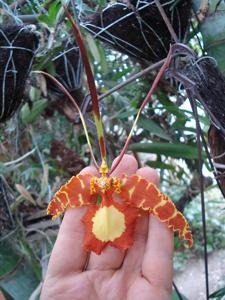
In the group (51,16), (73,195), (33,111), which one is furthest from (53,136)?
(73,195)

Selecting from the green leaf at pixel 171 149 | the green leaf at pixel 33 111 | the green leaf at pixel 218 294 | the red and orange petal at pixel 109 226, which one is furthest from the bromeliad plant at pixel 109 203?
the green leaf at pixel 33 111

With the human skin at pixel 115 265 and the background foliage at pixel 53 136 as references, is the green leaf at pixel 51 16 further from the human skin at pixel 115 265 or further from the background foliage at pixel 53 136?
the human skin at pixel 115 265

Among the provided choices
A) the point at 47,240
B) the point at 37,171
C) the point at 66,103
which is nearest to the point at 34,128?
→ the point at 37,171

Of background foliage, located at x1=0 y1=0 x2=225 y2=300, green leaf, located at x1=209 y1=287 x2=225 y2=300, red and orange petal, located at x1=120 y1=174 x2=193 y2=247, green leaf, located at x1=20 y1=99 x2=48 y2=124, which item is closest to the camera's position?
red and orange petal, located at x1=120 y1=174 x2=193 y2=247

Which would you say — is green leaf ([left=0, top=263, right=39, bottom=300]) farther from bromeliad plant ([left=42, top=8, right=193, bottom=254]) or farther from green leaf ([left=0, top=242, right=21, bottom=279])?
bromeliad plant ([left=42, top=8, right=193, bottom=254])

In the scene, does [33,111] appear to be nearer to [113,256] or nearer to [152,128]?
[152,128]

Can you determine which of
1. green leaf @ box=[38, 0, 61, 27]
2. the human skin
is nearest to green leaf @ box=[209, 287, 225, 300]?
the human skin
